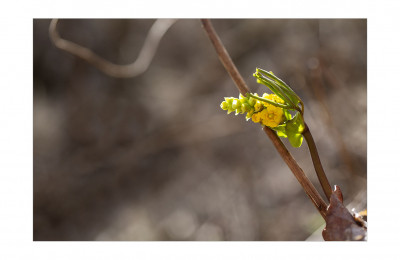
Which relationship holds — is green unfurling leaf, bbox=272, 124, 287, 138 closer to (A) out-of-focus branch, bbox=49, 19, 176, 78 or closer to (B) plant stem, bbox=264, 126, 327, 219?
(B) plant stem, bbox=264, 126, 327, 219

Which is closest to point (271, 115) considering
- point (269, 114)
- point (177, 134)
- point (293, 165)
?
point (269, 114)

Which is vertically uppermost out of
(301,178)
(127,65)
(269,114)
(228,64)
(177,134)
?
(127,65)

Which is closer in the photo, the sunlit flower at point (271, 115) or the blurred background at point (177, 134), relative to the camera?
the sunlit flower at point (271, 115)

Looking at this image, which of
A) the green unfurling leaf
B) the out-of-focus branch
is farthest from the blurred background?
the green unfurling leaf

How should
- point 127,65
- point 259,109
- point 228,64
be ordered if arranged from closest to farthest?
1. point 259,109
2. point 228,64
3. point 127,65

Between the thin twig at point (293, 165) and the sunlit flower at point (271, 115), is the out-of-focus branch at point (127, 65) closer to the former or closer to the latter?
the thin twig at point (293, 165)

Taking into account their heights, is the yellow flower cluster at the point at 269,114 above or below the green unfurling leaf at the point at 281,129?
above

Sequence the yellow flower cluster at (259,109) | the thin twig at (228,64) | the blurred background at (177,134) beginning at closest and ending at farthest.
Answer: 1. the yellow flower cluster at (259,109)
2. the thin twig at (228,64)
3. the blurred background at (177,134)

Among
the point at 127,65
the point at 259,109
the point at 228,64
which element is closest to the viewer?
the point at 259,109

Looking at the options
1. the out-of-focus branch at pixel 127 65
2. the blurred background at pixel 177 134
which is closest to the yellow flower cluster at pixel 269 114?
the blurred background at pixel 177 134

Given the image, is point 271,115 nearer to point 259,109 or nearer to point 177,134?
point 259,109
